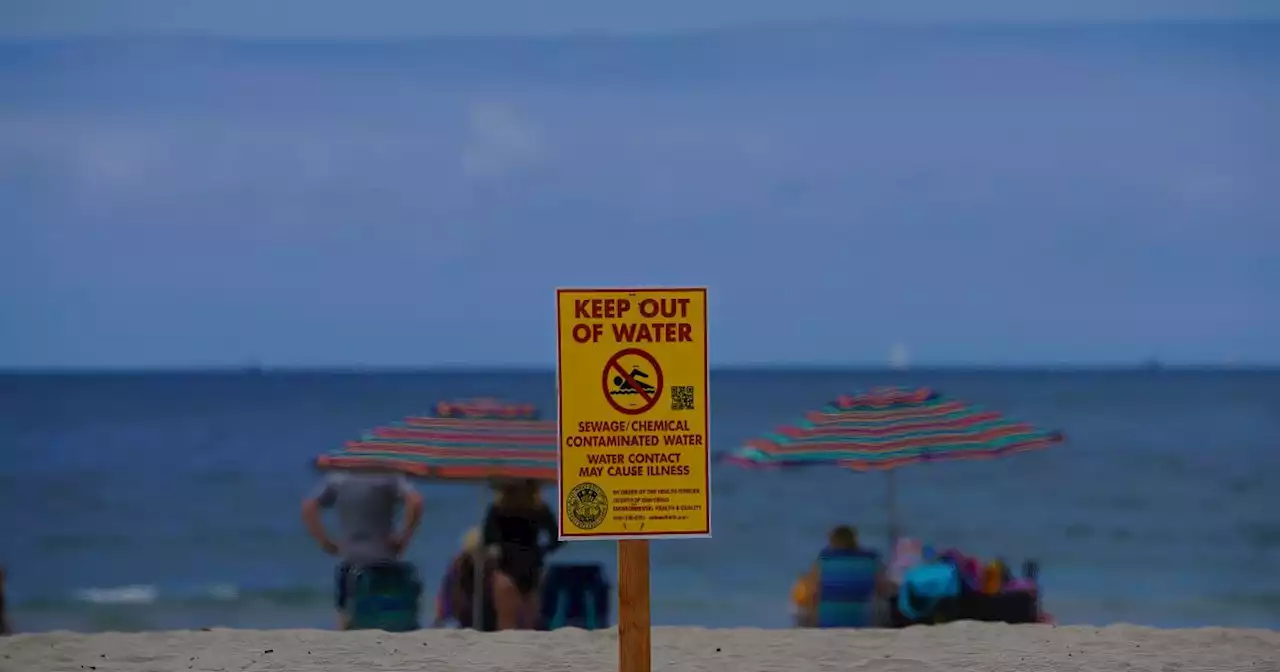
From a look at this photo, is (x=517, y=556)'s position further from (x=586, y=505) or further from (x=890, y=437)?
(x=586, y=505)

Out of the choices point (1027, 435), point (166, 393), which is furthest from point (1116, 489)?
point (166, 393)

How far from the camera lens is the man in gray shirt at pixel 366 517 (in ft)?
25.5

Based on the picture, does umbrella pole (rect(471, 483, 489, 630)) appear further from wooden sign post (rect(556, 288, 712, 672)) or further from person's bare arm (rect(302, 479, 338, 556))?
wooden sign post (rect(556, 288, 712, 672))

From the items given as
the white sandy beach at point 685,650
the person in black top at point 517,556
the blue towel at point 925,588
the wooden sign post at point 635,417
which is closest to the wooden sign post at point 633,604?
the wooden sign post at point 635,417

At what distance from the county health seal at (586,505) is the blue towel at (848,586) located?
3.82 m

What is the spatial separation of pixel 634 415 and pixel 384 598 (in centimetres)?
383

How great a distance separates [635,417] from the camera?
14.0 ft

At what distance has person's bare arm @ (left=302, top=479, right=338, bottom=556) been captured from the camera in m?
7.94

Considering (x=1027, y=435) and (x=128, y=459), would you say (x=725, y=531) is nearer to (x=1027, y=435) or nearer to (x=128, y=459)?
(x=1027, y=435)

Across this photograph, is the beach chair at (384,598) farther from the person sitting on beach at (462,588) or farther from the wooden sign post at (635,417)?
the wooden sign post at (635,417)

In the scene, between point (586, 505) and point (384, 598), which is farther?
point (384, 598)

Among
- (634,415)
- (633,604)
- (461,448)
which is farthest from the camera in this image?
(461,448)

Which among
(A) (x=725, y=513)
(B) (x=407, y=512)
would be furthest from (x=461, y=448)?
(A) (x=725, y=513)

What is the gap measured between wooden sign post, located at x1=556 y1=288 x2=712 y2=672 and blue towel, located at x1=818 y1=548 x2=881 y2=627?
12.3 ft
